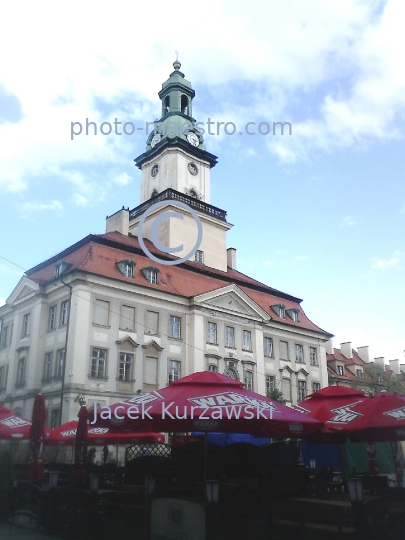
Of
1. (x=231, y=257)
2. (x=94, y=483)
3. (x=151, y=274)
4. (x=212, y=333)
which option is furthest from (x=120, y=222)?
(x=94, y=483)

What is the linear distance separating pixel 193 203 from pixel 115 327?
1579cm

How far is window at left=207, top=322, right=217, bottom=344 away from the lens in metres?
33.0

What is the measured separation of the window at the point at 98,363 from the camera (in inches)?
1063

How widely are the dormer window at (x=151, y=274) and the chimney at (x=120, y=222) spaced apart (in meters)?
6.25

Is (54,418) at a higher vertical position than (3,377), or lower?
lower

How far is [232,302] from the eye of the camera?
115 ft

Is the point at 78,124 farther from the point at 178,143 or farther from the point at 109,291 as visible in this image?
the point at 178,143

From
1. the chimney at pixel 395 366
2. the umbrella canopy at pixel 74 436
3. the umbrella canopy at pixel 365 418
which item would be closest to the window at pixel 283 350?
the umbrella canopy at pixel 74 436

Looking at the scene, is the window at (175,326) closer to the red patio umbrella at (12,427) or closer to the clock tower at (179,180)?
the clock tower at (179,180)

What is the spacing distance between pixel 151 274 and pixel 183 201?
1027cm

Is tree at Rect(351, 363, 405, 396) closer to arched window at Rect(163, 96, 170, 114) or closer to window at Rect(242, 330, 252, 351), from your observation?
window at Rect(242, 330, 252, 351)

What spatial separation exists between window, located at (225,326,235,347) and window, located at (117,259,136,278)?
7.64 meters

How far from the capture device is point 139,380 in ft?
93.9

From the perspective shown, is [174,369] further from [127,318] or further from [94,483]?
[94,483]
